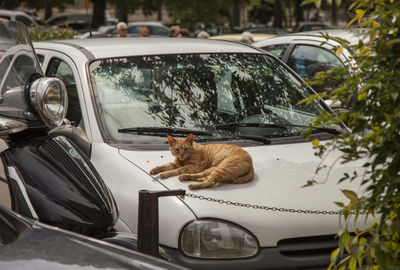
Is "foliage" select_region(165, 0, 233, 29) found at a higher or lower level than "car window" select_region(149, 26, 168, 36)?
higher

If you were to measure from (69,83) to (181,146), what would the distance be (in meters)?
1.25

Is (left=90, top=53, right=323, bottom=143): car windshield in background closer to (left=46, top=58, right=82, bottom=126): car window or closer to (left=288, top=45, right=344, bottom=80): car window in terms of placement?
(left=46, top=58, right=82, bottom=126): car window

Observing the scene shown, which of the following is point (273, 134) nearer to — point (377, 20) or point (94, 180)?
point (94, 180)

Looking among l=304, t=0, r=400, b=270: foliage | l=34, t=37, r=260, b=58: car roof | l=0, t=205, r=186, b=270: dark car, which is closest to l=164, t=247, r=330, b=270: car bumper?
l=304, t=0, r=400, b=270: foliage

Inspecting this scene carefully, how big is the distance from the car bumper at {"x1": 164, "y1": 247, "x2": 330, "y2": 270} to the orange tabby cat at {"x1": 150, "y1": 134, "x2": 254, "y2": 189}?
18.7 inches

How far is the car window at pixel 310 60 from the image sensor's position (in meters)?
8.17

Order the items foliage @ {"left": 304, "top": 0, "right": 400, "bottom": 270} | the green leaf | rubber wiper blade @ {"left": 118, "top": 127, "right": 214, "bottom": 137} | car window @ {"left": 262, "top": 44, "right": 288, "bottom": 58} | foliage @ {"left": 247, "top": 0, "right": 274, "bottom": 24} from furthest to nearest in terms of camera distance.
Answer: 1. foliage @ {"left": 247, "top": 0, "right": 274, "bottom": 24}
2. car window @ {"left": 262, "top": 44, "right": 288, "bottom": 58}
3. rubber wiper blade @ {"left": 118, "top": 127, "right": 214, "bottom": 137}
4. the green leaf
5. foliage @ {"left": 304, "top": 0, "right": 400, "bottom": 270}

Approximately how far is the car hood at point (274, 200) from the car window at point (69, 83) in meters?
0.72

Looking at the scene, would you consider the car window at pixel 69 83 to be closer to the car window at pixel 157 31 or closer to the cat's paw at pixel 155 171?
the cat's paw at pixel 155 171

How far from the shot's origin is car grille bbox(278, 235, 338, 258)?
426 centimetres

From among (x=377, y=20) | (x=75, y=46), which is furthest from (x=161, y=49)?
(x=377, y=20)

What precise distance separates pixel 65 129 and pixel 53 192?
0.94 m

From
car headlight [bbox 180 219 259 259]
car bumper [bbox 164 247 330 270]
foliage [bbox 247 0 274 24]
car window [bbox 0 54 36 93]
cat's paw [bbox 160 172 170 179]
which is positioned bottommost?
foliage [bbox 247 0 274 24]

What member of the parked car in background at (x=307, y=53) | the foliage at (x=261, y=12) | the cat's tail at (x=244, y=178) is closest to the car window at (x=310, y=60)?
the parked car in background at (x=307, y=53)
